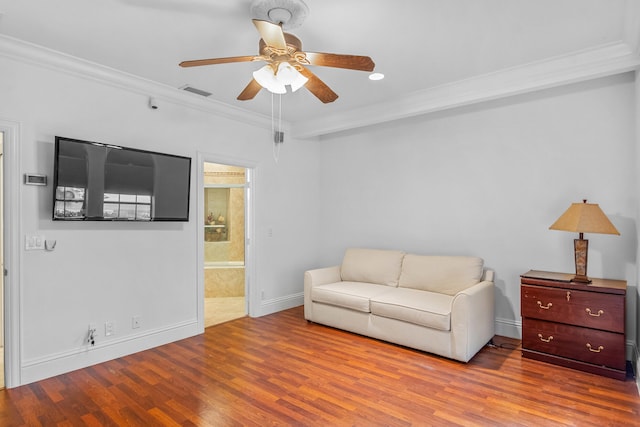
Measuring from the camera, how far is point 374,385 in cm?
283

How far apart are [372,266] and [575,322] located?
83.8 inches

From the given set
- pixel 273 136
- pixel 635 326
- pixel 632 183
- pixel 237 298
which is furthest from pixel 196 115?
pixel 635 326

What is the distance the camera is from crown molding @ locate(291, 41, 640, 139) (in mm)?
2943

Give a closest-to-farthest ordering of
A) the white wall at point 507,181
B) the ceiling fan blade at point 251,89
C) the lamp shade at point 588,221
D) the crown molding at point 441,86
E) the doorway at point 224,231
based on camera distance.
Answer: the ceiling fan blade at point 251,89
the crown molding at point 441,86
the lamp shade at point 588,221
the white wall at point 507,181
the doorway at point 224,231

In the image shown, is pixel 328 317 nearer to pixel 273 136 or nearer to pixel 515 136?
pixel 273 136

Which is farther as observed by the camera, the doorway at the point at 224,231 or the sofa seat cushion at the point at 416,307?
the doorway at the point at 224,231

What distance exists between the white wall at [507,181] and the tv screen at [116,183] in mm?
2444

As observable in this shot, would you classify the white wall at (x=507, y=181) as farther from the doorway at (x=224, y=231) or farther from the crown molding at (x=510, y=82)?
the doorway at (x=224, y=231)

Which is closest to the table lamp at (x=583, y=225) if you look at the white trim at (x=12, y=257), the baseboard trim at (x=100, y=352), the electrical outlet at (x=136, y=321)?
the baseboard trim at (x=100, y=352)

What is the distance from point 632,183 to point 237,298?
5.24 metres

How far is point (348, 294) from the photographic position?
4039mm

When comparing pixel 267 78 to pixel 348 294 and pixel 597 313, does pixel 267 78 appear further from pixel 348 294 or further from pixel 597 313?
pixel 597 313

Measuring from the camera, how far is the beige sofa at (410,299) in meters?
3.27

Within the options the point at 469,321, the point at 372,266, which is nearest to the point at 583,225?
the point at 469,321
